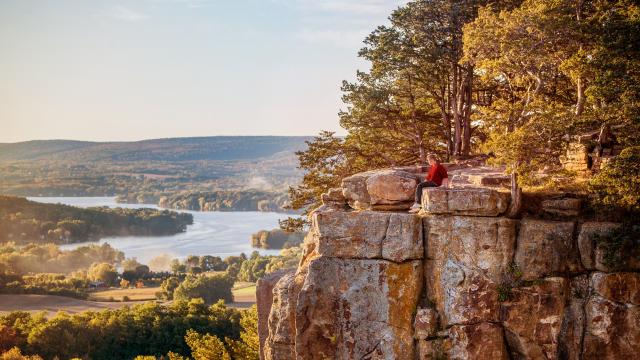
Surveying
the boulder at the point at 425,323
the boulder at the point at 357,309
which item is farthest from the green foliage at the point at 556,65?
the boulder at the point at 357,309

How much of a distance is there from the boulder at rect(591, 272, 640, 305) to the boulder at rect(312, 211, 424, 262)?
4864 millimetres

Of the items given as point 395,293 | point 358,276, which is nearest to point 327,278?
point 358,276

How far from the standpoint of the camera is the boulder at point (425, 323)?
15.6 m

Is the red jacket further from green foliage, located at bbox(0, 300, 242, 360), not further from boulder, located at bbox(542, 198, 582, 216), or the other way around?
green foliage, located at bbox(0, 300, 242, 360)

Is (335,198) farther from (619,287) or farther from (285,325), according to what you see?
(619,287)

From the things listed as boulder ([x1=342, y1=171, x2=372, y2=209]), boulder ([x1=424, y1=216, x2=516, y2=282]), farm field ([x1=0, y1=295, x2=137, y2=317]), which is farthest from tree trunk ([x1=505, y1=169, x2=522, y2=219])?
farm field ([x1=0, y1=295, x2=137, y2=317])

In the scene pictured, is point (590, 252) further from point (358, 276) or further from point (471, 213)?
point (358, 276)

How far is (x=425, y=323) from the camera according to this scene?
15.6 metres

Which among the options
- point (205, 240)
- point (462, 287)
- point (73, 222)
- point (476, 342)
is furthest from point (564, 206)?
point (73, 222)

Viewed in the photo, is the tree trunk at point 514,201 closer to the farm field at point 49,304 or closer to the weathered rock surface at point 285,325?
the weathered rock surface at point 285,325

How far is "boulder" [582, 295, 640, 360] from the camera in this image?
47.8ft

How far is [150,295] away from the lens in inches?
3012

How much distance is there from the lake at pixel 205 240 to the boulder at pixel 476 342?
347 ft

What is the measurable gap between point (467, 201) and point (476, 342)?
3.98m
